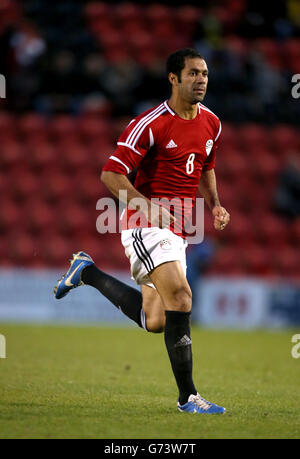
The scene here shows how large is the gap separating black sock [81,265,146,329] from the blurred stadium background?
6362 mm

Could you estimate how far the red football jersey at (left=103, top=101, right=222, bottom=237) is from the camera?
5.48 m

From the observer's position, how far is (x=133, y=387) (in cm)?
636

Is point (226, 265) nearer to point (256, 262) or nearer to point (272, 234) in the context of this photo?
point (256, 262)

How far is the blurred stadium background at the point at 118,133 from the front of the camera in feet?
43.1

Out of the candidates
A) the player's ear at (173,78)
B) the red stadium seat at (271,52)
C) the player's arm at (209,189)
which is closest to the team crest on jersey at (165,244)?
the player's arm at (209,189)

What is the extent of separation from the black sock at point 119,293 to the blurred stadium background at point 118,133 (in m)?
6.36

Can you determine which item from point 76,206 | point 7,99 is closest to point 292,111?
point 76,206

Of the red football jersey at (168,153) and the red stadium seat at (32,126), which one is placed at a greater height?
the red stadium seat at (32,126)

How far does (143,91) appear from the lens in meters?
15.5

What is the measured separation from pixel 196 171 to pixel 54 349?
388 centimetres

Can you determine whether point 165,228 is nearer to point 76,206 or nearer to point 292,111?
point 76,206

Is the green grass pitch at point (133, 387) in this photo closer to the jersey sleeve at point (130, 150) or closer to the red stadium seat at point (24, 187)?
the jersey sleeve at point (130, 150)

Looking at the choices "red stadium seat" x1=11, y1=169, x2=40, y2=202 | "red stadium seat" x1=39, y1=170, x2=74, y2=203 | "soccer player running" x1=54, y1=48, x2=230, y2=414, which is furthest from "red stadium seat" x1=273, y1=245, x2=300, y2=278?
"soccer player running" x1=54, y1=48, x2=230, y2=414

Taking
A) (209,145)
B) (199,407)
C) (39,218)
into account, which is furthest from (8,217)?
(199,407)
